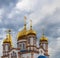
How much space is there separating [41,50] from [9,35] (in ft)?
22.5

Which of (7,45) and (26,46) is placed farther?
(7,45)

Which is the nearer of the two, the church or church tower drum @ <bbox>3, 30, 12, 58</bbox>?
the church

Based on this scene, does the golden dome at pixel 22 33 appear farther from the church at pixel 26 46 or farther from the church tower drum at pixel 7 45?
the church tower drum at pixel 7 45

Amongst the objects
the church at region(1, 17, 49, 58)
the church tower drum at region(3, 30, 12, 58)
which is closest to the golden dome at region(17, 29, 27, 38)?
the church at region(1, 17, 49, 58)

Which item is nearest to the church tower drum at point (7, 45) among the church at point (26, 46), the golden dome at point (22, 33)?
the church at point (26, 46)

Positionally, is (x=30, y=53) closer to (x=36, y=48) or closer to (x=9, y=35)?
(x=36, y=48)

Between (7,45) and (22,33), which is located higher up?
(22,33)

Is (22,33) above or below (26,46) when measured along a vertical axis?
above

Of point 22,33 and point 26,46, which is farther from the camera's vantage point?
point 22,33

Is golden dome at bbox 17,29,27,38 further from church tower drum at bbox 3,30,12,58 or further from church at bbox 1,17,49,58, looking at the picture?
church tower drum at bbox 3,30,12,58

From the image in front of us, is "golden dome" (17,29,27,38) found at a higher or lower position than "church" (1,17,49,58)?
higher

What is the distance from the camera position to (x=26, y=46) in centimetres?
4500

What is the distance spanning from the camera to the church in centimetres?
4416

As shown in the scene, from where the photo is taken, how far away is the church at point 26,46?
44162mm
